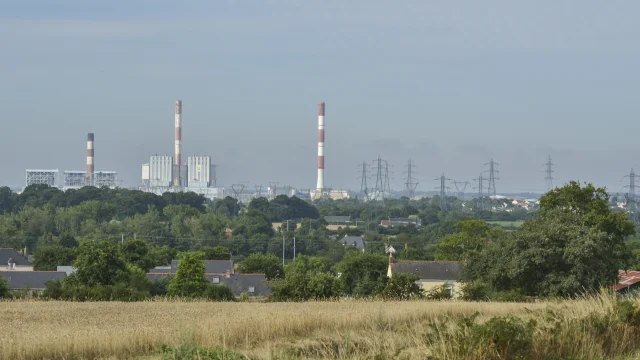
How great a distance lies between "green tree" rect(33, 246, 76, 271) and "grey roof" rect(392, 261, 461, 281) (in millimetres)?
29472

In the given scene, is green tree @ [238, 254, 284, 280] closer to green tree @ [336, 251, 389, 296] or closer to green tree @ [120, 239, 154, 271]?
green tree @ [120, 239, 154, 271]

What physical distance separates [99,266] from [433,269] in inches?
Result: 708

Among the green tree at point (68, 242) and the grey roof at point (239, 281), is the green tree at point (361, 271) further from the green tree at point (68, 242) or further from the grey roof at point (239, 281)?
the green tree at point (68, 242)

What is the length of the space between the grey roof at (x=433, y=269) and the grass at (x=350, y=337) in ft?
103

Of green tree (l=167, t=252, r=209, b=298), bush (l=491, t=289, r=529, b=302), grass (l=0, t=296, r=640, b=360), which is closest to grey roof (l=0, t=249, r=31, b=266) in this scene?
green tree (l=167, t=252, r=209, b=298)

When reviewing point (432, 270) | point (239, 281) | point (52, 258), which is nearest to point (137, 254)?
point (239, 281)

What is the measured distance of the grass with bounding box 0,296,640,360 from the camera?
41.5ft

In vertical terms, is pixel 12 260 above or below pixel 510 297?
below

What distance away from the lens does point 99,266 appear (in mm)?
40625

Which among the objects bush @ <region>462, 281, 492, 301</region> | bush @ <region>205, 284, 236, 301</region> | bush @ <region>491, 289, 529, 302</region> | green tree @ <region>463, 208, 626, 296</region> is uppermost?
green tree @ <region>463, 208, 626, 296</region>

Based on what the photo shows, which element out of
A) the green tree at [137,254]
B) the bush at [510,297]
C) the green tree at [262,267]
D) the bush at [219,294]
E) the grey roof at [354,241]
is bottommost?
the grey roof at [354,241]

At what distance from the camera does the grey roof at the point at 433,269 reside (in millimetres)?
49969

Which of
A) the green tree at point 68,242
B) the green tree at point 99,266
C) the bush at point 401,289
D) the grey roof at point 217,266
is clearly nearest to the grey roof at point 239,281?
the grey roof at point 217,266

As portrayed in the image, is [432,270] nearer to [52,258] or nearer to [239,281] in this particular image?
[239,281]
